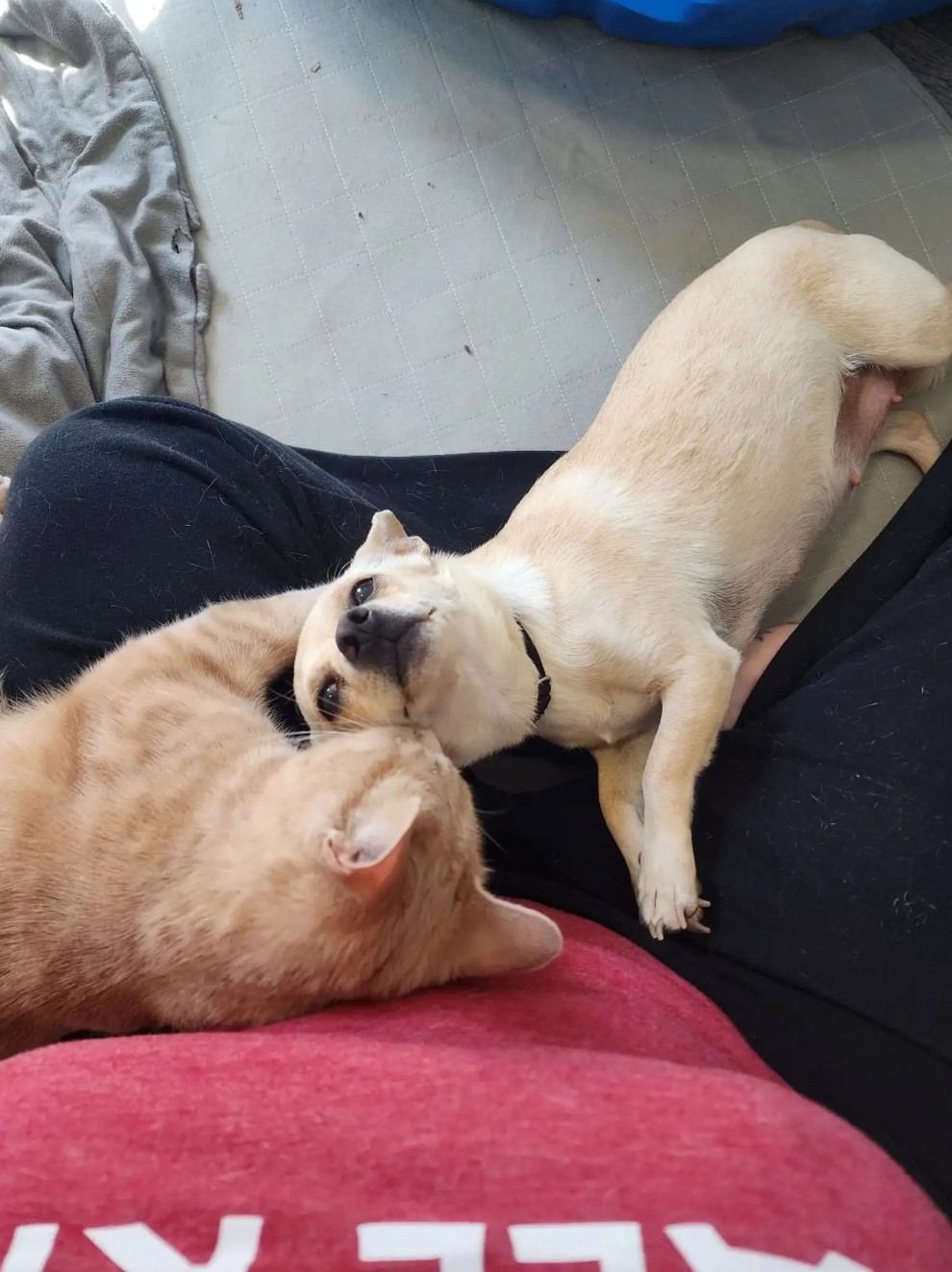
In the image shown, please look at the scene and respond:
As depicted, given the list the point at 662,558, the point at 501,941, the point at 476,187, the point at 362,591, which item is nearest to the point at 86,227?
the point at 476,187

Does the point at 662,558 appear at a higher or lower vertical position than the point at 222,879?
higher

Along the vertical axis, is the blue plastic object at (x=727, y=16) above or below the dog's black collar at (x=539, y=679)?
above

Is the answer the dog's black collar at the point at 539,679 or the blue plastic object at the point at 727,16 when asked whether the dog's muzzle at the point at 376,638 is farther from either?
the blue plastic object at the point at 727,16

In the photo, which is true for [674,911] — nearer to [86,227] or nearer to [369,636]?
[369,636]

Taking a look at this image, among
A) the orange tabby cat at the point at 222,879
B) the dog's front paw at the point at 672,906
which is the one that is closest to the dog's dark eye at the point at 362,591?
the orange tabby cat at the point at 222,879

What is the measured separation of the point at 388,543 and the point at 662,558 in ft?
1.75

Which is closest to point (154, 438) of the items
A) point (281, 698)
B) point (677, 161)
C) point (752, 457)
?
point (281, 698)

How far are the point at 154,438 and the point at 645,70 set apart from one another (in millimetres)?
1786

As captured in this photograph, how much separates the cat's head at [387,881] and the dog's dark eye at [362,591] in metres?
0.31

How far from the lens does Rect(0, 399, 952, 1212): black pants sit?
1.28 metres

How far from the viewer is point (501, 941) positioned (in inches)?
46.6

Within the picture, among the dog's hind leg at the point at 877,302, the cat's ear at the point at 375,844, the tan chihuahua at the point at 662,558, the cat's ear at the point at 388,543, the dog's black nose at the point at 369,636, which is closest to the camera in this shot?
the cat's ear at the point at 375,844

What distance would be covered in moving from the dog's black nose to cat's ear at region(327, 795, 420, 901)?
11.2 inches

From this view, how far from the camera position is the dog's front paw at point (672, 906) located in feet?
4.76
